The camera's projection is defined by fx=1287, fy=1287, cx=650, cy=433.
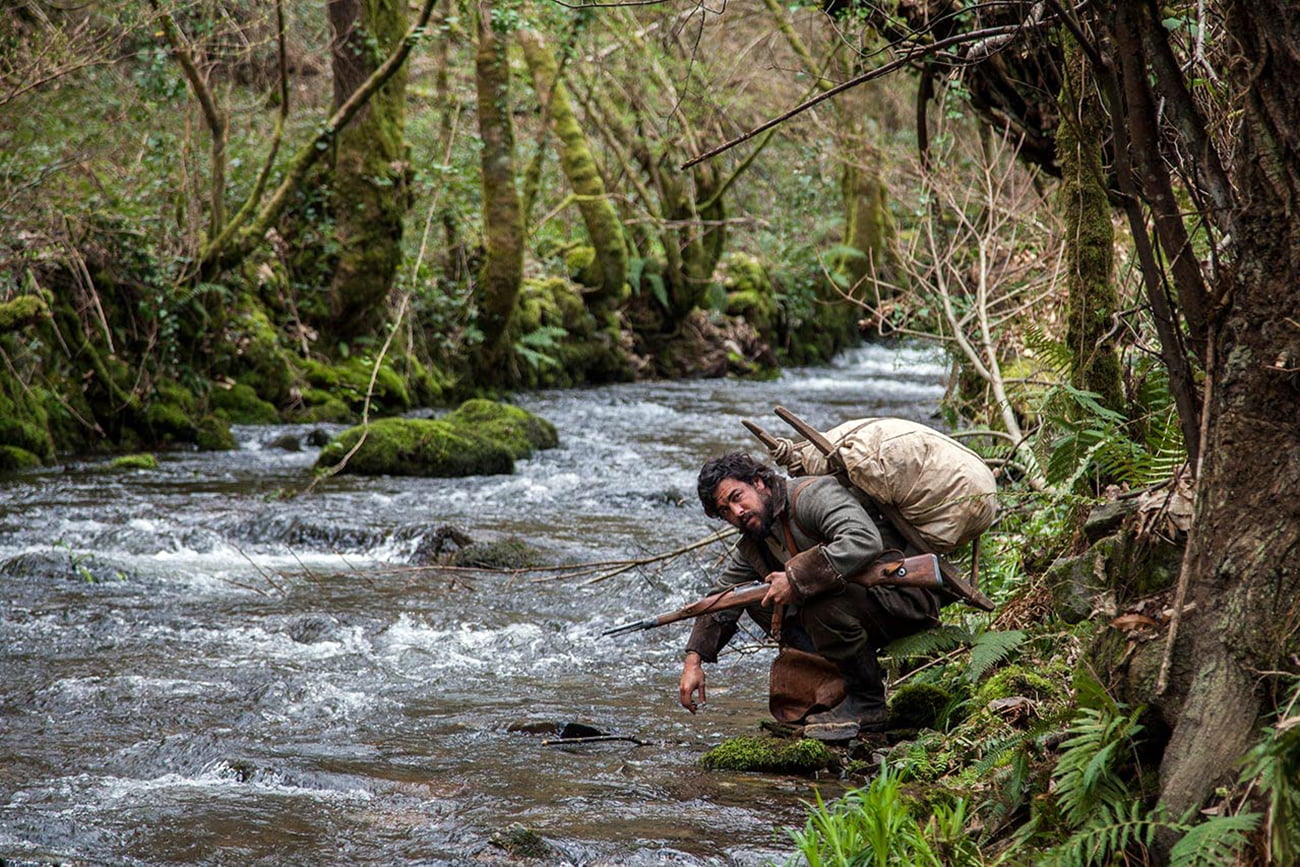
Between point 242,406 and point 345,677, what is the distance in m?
9.32

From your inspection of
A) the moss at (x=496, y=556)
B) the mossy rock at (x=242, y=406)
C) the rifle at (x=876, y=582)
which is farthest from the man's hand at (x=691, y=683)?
the mossy rock at (x=242, y=406)

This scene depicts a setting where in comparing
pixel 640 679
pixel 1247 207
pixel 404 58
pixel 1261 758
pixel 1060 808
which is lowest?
pixel 640 679

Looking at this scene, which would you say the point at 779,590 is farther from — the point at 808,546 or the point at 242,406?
the point at 242,406

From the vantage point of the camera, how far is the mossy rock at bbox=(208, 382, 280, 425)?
15.2 m

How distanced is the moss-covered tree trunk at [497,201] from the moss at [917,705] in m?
13.1

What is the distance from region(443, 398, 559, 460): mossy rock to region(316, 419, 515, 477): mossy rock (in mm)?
228

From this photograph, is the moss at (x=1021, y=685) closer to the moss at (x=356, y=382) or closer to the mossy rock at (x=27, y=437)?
the mossy rock at (x=27, y=437)

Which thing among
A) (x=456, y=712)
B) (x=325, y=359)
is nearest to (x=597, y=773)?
(x=456, y=712)

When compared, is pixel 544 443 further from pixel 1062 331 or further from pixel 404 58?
pixel 1062 331

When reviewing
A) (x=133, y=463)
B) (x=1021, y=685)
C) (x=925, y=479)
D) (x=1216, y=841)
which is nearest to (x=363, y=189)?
(x=133, y=463)

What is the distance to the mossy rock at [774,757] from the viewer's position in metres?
5.11

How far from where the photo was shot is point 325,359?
1675cm

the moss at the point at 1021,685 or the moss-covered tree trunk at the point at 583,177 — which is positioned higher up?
the moss-covered tree trunk at the point at 583,177

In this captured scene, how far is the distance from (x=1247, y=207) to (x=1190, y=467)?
868 mm
